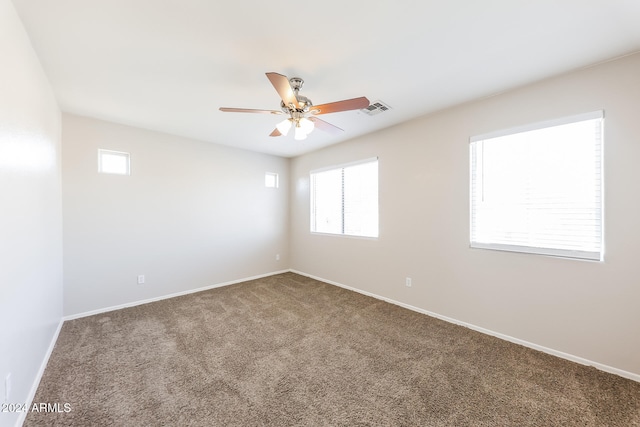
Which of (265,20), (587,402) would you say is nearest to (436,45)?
(265,20)

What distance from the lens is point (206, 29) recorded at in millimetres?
1653

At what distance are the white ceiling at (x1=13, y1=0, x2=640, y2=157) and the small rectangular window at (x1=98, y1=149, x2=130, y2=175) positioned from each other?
728mm

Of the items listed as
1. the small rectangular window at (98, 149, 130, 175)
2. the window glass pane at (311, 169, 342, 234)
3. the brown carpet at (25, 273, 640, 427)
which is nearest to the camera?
the brown carpet at (25, 273, 640, 427)

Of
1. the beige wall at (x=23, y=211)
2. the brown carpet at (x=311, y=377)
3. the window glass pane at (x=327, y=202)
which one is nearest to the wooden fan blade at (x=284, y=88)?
the beige wall at (x=23, y=211)

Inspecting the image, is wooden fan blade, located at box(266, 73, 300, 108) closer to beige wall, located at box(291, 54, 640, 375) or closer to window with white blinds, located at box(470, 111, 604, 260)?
beige wall, located at box(291, 54, 640, 375)

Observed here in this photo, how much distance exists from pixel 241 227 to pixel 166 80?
2.80m

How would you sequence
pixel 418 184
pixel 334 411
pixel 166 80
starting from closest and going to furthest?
pixel 334 411
pixel 166 80
pixel 418 184

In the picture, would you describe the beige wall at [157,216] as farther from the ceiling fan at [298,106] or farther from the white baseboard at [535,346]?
the white baseboard at [535,346]

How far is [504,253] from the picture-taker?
2545 millimetres

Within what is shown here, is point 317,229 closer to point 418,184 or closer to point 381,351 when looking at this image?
point 418,184

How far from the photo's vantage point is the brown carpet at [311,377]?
63.2 inches

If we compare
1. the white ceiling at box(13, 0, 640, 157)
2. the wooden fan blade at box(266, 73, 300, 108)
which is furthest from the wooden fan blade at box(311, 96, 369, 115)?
the white ceiling at box(13, 0, 640, 157)

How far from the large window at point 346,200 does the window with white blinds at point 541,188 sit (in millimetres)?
1463

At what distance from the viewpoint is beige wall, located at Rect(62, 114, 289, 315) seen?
121 inches
